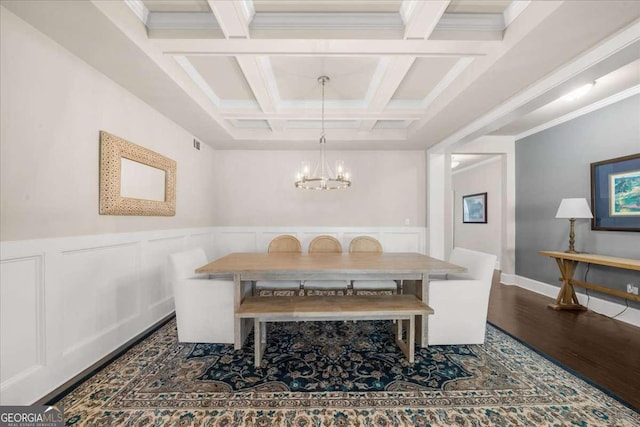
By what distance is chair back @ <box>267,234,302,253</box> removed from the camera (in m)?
3.57

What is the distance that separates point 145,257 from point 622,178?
540 cm

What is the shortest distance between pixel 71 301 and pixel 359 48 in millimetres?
2879

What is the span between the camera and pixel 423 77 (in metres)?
2.73

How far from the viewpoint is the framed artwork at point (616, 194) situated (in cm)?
297

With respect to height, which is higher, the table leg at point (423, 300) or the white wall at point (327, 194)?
the white wall at point (327, 194)

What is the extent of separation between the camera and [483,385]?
191 cm

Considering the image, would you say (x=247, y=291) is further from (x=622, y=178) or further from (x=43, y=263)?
(x=622, y=178)

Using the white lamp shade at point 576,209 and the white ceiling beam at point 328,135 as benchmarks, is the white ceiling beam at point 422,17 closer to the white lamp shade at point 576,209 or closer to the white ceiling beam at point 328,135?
the white ceiling beam at point 328,135

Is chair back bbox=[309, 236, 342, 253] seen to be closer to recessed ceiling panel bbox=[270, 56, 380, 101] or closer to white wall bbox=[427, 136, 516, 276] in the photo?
recessed ceiling panel bbox=[270, 56, 380, 101]

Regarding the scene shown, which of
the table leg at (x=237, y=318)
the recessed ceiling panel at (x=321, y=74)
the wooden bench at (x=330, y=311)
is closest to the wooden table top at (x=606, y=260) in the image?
the wooden bench at (x=330, y=311)

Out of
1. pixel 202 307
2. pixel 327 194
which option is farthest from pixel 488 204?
pixel 202 307

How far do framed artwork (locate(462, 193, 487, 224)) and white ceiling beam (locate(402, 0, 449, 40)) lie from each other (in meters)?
5.42

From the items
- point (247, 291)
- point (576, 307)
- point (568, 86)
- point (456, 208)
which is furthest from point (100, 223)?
point (456, 208)

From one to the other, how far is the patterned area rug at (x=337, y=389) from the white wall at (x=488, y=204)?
4.11 meters
